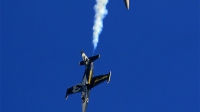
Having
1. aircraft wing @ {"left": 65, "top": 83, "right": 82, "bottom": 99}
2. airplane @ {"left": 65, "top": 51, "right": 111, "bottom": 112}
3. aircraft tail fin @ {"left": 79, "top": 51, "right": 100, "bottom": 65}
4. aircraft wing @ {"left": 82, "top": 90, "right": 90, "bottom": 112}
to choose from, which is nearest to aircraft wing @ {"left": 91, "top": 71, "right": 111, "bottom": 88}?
airplane @ {"left": 65, "top": 51, "right": 111, "bottom": 112}

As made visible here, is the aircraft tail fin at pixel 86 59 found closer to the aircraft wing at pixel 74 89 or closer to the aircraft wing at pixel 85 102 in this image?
the aircraft wing at pixel 74 89

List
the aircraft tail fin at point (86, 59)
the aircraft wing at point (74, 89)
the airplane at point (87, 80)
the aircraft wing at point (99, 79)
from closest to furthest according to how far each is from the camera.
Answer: the aircraft wing at point (99, 79), the aircraft tail fin at point (86, 59), the airplane at point (87, 80), the aircraft wing at point (74, 89)

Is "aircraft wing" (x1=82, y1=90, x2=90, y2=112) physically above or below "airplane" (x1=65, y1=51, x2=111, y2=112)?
below

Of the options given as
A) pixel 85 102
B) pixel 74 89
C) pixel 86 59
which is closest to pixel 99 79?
pixel 86 59

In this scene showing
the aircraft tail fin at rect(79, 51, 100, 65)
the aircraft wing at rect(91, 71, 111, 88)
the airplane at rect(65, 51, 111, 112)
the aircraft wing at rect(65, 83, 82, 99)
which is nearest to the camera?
the aircraft wing at rect(91, 71, 111, 88)

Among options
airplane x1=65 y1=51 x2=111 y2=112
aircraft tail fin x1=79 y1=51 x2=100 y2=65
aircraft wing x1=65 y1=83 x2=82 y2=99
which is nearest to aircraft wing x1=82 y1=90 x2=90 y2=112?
airplane x1=65 y1=51 x2=111 y2=112

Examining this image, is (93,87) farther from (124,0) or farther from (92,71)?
(124,0)

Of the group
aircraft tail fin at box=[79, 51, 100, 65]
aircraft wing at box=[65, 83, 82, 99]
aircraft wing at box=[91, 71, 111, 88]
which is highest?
aircraft tail fin at box=[79, 51, 100, 65]

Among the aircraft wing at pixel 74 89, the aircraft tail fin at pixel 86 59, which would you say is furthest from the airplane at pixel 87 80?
the aircraft wing at pixel 74 89

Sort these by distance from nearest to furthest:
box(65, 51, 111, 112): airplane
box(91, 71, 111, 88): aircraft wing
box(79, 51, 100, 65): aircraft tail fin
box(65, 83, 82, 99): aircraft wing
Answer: box(91, 71, 111, 88): aircraft wing → box(79, 51, 100, 65): aircraft tail fin → box(65, 51, 111, 112): airplane → box(65, 83, 82, 99): aircraft wing

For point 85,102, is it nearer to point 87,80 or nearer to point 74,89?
point 87,80

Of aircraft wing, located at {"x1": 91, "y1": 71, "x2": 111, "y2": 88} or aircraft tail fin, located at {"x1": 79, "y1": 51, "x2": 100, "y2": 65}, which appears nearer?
aircraft wing, located at {"x1": 91, "y1": 71, "x2": 111, "y2": 88}

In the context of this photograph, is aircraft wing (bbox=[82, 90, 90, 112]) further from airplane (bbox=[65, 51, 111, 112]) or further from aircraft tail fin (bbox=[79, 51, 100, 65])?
aircraft tail fin (bbox=[79, 51, 100, 65])

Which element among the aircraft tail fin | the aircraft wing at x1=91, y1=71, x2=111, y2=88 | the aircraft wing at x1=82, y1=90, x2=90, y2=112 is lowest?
the aircraft wing at x1=82, y1=90, x2=90, y2=112
